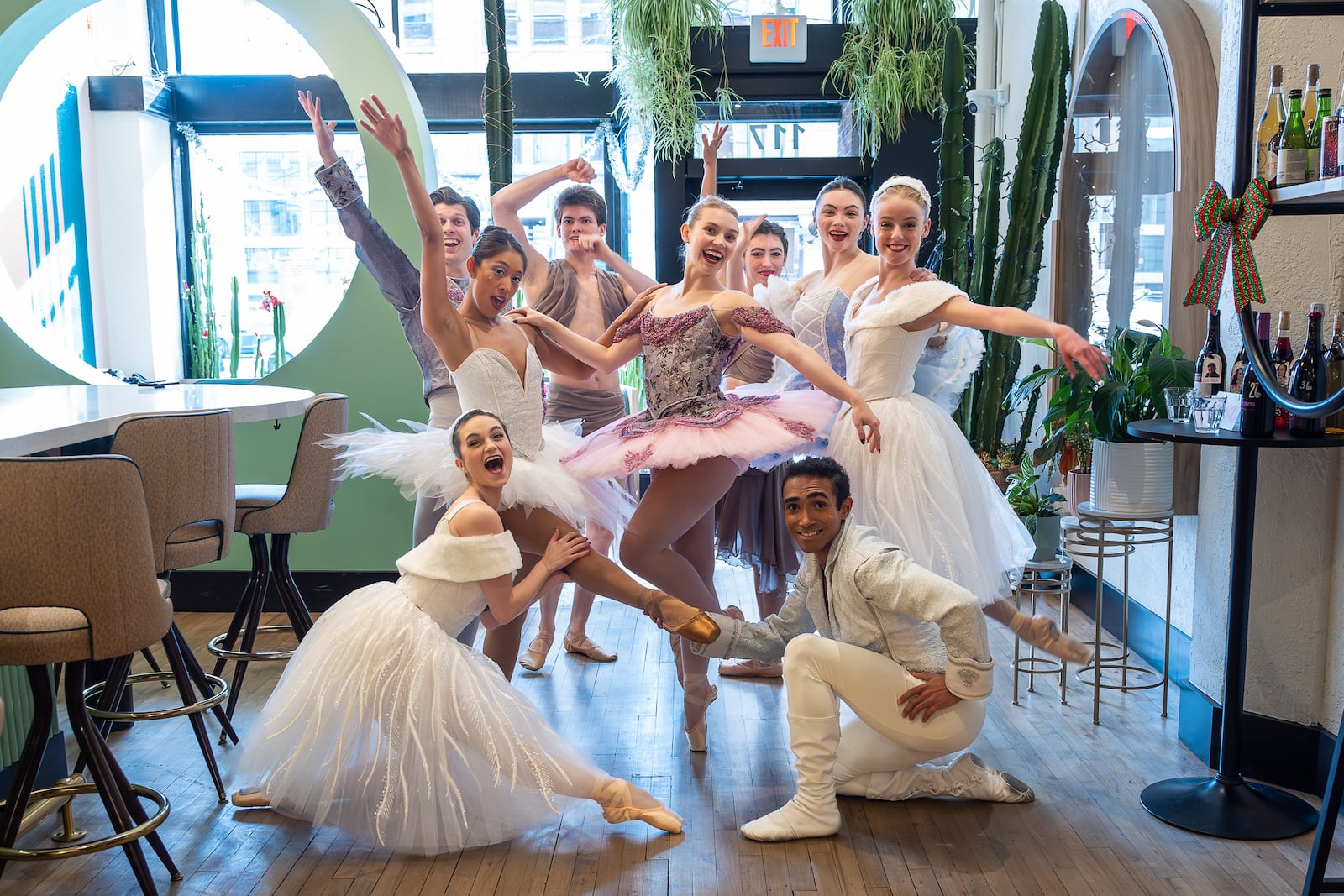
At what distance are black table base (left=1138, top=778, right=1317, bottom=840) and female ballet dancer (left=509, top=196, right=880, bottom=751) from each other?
3.82 feet

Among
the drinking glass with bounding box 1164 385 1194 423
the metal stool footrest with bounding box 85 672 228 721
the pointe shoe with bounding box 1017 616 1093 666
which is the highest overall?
the drinking glass with bounding box 1164 385 1194 423

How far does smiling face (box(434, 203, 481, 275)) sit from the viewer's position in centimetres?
366

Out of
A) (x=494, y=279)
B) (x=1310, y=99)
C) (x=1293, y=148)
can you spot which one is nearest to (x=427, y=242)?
(x=494, y=279)

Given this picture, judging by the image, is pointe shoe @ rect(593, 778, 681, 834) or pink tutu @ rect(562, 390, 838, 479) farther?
pink tutu @ rect(562, 390, 838, 479)

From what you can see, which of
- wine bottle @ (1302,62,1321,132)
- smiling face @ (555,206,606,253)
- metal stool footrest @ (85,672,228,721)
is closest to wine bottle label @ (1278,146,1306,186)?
wine bottle @ (1302,62,1321,132)

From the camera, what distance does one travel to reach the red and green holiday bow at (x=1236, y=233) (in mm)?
2418

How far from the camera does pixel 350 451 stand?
3070 millimetres

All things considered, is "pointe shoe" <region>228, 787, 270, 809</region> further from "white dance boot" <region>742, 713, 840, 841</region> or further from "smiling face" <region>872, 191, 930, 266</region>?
"smiling face" <region>872, 191, 930, 266</region>

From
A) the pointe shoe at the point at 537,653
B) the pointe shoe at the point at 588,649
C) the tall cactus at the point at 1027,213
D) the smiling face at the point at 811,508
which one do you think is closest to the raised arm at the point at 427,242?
the smiling face at the point at 811,508

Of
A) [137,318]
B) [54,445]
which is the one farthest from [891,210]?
[137,318]

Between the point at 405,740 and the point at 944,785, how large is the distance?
1.35m

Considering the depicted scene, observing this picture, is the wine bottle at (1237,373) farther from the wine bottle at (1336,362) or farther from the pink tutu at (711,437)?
the pink tutu at (711,437)

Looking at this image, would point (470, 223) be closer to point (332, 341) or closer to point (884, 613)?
point (332, 341)

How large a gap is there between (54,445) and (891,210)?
2.28 metres
